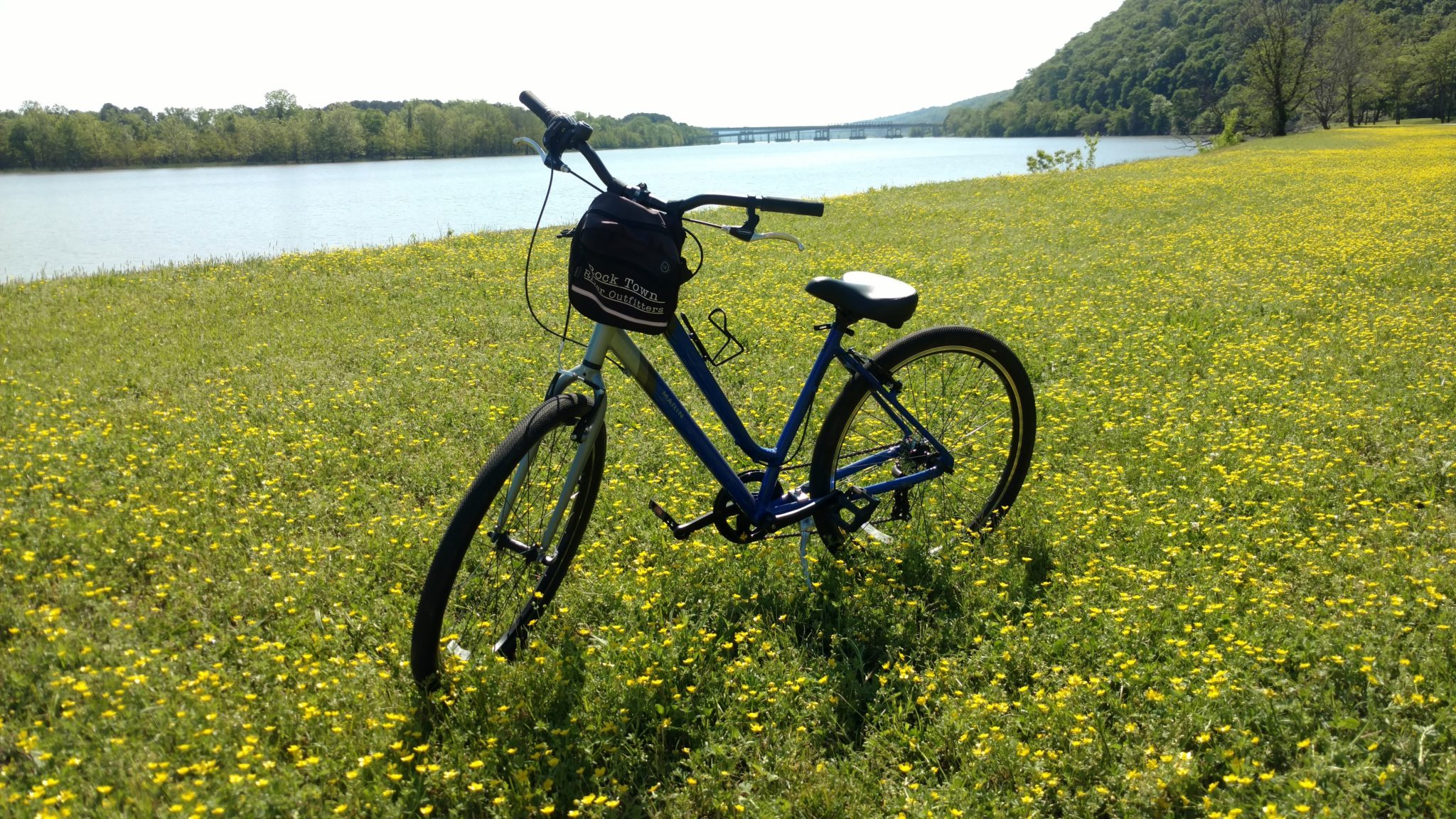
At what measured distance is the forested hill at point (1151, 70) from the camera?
84062mm

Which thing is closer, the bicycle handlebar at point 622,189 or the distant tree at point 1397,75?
the bicycle handlebar at point 622,189

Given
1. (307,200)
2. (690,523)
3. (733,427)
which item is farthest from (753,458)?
(307,200)

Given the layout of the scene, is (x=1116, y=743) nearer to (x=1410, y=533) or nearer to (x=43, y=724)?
(x=1410, y=533)

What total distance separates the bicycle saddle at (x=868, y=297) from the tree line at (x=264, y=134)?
46201 millimetres

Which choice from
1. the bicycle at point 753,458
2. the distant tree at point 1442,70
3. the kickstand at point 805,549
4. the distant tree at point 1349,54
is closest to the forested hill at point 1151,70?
the distant tree at point 1442,70

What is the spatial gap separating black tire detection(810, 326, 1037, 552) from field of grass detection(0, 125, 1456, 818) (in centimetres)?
25

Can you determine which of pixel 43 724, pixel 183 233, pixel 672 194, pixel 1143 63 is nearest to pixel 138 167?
pixel 183 233

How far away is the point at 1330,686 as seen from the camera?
2.88m

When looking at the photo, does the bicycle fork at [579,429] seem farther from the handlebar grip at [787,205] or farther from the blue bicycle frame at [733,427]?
the handlebar grip at [787,205]

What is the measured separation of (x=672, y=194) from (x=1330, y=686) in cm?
2586

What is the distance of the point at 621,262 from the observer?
2934 millimetres

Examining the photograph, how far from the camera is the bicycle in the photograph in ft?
9.80

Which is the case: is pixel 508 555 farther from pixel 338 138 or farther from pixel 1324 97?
pixel 1324 97

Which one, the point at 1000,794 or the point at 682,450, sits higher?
the point at 682,450
